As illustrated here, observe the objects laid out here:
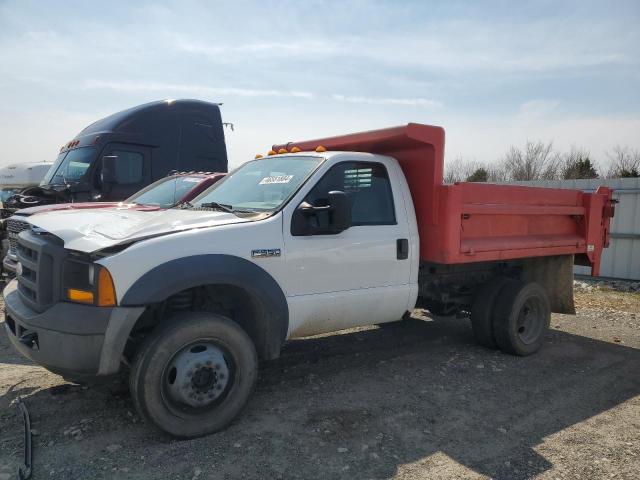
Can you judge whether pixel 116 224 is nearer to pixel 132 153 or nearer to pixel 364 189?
pixel 364 189

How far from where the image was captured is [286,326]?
395 cm

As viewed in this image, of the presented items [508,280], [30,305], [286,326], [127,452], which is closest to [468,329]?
[508,280]

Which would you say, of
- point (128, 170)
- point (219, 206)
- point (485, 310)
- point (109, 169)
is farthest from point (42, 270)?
point (128, 170)

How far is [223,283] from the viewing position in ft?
11.6

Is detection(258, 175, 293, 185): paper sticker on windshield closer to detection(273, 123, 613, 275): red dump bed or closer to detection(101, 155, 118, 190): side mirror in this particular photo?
detection(273, 123, 613, 275): red dump bed

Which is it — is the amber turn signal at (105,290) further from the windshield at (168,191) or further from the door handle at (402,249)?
the windshield at (168,191)

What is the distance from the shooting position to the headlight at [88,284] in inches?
125

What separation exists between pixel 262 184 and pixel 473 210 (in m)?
2.05

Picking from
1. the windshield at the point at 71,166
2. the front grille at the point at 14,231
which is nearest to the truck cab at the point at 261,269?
the front grille at the point at 14,231

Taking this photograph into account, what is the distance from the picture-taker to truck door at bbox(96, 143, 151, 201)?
8.33 m

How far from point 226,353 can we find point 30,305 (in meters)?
1.36

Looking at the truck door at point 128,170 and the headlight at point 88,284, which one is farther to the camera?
the truck door at point 128,170

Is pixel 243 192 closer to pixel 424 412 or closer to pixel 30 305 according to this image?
pixel 30 305

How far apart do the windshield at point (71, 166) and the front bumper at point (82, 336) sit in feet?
18.6
